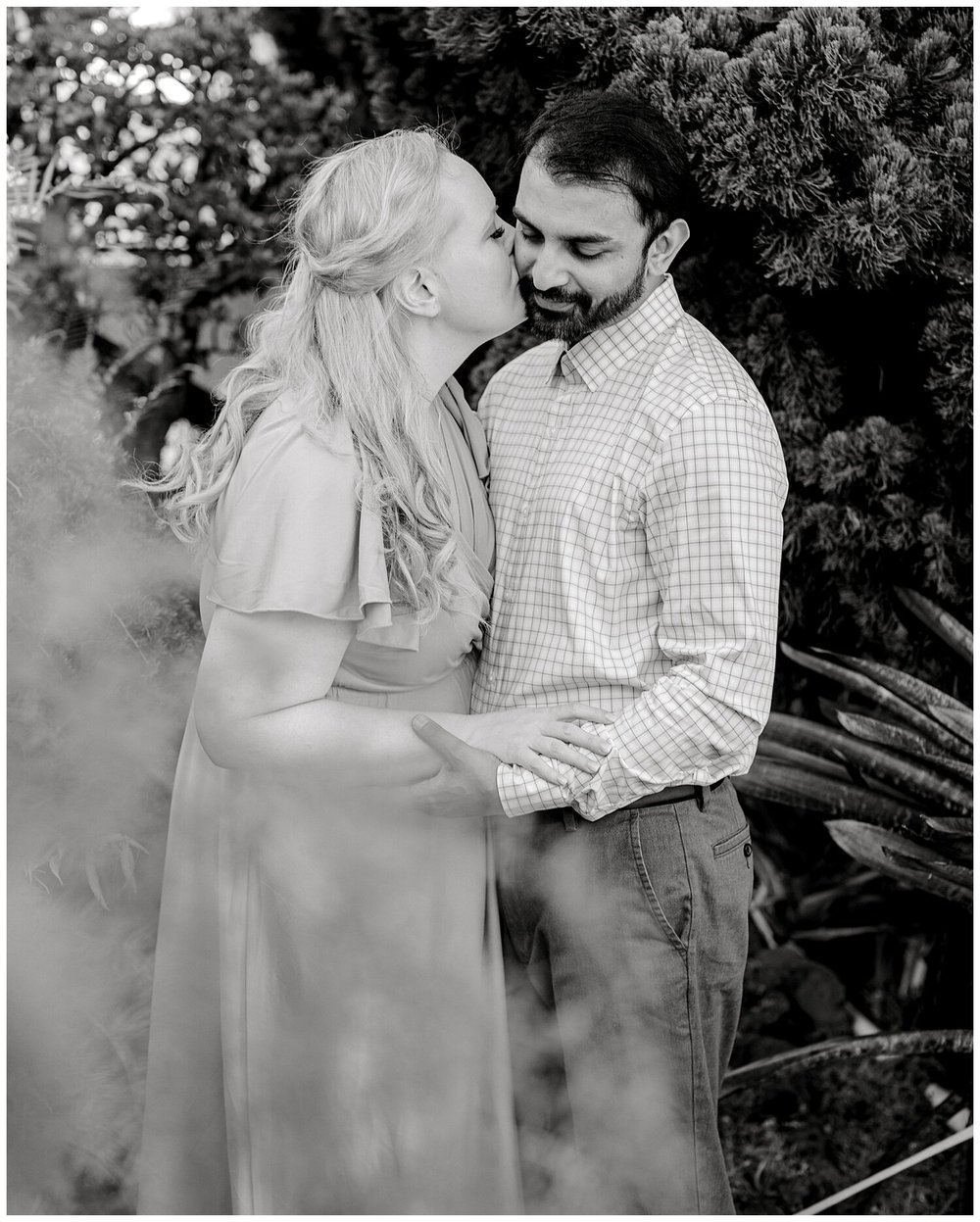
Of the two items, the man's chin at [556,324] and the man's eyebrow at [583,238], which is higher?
the man's eyebrow at [583,238]

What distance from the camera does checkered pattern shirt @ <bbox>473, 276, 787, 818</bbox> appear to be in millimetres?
1875

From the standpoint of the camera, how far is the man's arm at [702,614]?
1.87m

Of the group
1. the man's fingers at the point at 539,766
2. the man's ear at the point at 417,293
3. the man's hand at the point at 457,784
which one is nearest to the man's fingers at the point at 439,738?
the man's hand at the point at 457,784

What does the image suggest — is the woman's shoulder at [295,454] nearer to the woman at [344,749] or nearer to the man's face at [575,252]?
the woman at [344,749]

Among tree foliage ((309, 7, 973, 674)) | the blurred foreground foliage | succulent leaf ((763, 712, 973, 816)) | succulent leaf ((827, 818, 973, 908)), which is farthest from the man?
succulent leaf ((763, 712, 973, 816))

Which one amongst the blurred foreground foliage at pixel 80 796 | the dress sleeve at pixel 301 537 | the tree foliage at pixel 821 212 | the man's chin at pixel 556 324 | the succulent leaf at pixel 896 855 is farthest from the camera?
the succulent leaf at pixel 896 855

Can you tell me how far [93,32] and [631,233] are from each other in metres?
1.90

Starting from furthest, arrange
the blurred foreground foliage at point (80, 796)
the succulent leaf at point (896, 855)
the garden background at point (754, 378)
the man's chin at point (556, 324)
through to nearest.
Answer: the succulent leaf at point (896, 855)
the man's chin at point (556, 324)
the garden background at point (754, 378)
the blurred foreground foliage at point (80, 796)

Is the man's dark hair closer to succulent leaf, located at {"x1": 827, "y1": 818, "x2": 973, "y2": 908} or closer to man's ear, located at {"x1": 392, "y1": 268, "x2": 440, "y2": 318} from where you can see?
man's ear, located at {"x1": 392, "y1": 268, "x2": 440, "y2": 318}

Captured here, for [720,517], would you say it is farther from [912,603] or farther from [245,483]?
[912,603]

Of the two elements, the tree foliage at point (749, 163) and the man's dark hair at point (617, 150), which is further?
the tree foliage at point (749, 163)

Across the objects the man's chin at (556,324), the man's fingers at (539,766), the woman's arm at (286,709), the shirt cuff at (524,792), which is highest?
the man's chin at (556,324)

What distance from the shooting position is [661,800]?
202 cm

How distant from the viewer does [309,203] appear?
6.25 feet
